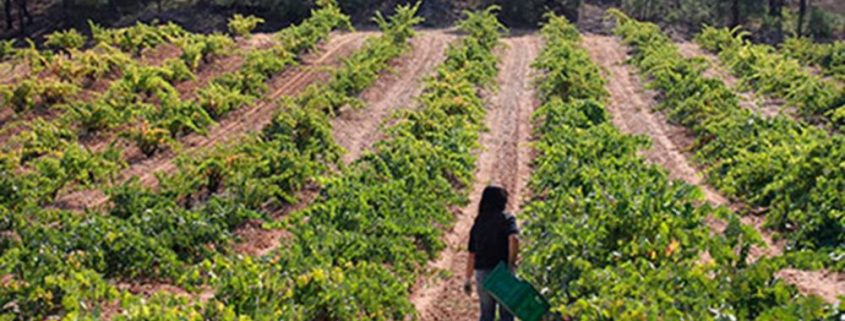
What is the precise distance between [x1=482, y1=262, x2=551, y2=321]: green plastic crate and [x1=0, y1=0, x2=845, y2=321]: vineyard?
434 mm

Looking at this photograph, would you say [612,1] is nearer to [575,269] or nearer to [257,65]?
[257,65]

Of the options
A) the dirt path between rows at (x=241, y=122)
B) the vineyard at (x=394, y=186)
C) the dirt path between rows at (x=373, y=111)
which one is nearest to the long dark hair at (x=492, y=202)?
the vineyard at (x=394, y=186)

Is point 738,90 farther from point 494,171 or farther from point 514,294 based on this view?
point 514,294

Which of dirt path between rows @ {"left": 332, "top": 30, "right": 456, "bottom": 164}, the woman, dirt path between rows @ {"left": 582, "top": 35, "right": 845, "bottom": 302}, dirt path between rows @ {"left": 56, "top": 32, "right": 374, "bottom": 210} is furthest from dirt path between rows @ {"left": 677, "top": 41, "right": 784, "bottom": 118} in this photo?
the woman

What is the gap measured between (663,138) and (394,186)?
733 cm

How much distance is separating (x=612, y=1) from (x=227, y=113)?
29.1 meters

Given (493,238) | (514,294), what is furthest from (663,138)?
(514,294)

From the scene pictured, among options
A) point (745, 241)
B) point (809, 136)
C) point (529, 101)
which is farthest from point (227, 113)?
point (745, 241)

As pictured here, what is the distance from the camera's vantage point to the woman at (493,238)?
22.3 feet

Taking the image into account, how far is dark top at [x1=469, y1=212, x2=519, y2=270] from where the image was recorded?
683 centimetres

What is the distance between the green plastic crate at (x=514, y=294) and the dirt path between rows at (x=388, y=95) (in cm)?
844

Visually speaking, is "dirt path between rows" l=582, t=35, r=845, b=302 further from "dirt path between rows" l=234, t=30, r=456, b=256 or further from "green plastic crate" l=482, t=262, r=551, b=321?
"dirt path between rows" l=234, t=30, r=456, b=256

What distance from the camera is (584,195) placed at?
1066 cm

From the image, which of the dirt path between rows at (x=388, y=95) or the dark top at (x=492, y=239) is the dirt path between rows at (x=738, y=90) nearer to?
the dirt path between rows at (x=388, y=95)
